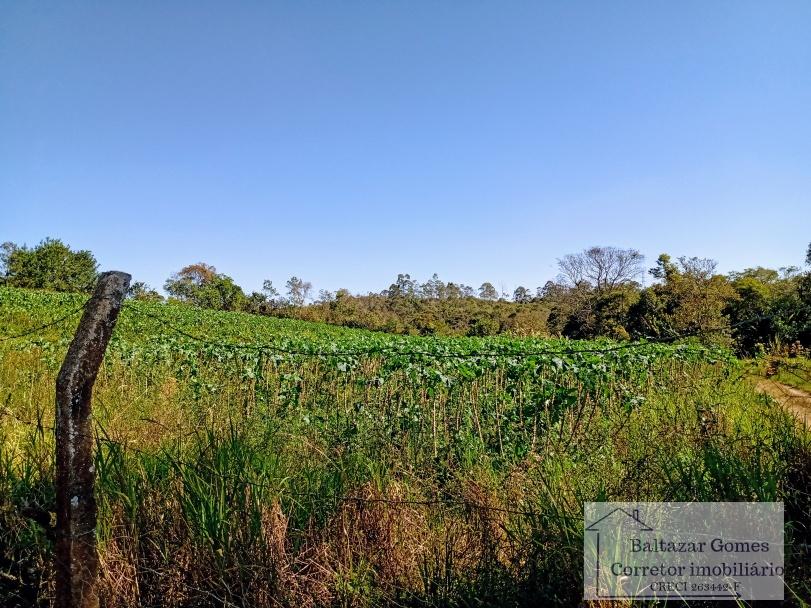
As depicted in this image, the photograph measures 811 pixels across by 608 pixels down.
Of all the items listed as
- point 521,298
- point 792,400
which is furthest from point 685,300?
point 521,298

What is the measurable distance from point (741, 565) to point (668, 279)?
2816 centimetres

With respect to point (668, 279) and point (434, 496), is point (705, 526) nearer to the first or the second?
point (434, 496)

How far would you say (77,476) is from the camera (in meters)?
2.36

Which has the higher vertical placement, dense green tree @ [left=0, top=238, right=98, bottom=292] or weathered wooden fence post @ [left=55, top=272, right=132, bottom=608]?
dense green tree @ [left=0, top=238, right=98, bottom=292]

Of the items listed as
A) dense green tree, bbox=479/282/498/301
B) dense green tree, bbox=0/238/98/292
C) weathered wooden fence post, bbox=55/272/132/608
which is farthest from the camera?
dense green tree, bbox=479/282/498/301

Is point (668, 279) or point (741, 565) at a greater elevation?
point (668, 279)

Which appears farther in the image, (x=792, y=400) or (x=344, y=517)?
(x=792, y=400)

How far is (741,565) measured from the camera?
229 cm

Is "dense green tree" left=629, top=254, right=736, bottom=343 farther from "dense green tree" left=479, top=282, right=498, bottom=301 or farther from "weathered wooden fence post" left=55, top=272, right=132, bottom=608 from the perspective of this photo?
"dense green tree" left=479, top=282, right=498, bottom=301

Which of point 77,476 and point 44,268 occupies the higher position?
point 44,268

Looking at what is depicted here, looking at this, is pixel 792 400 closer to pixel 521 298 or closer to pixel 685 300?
pixel 685 300

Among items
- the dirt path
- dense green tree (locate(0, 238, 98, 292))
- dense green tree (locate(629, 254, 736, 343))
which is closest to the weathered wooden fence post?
the dirt path

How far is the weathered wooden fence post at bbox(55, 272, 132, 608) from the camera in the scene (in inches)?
90.7

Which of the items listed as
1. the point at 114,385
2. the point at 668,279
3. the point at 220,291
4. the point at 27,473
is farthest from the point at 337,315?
the point at 27,473
